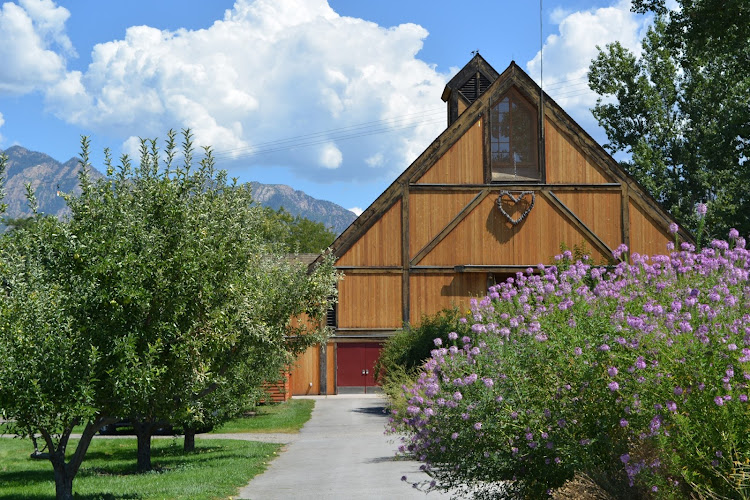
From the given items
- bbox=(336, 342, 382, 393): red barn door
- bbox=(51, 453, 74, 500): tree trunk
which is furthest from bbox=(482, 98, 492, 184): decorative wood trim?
bbox=(51, 453, 74, 500): tree trunk

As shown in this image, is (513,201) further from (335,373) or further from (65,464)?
(65,464)

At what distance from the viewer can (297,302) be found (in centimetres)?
1855

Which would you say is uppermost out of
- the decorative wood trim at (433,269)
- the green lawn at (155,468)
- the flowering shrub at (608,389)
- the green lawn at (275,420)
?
the decorative wood trim at (433,269)

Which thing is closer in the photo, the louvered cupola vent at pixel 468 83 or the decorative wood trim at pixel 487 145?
the decorative wood trim at pixel 487 145

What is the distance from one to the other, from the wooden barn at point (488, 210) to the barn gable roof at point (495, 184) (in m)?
0.05

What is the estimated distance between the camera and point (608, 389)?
868 centimetres

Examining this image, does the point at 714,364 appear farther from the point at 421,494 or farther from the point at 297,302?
the point at 297,302

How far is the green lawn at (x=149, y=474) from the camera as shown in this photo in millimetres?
14594

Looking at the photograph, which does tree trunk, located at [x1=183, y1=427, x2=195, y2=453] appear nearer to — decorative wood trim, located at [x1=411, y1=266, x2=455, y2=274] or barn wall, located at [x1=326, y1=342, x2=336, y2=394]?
decorative wood trim, located at [x1=411, y1=266, x2=455, y2=274]

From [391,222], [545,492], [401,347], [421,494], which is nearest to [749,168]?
[391,222]

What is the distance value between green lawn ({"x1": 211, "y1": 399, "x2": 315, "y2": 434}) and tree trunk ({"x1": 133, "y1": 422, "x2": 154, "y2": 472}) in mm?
6246

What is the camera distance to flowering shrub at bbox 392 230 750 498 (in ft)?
24.3

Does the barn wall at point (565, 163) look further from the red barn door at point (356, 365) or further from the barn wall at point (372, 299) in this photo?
the red barn door at point (356, 365)

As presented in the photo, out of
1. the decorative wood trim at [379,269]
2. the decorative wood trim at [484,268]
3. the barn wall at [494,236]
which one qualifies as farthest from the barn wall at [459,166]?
the decorative wood trim at [379,269]
